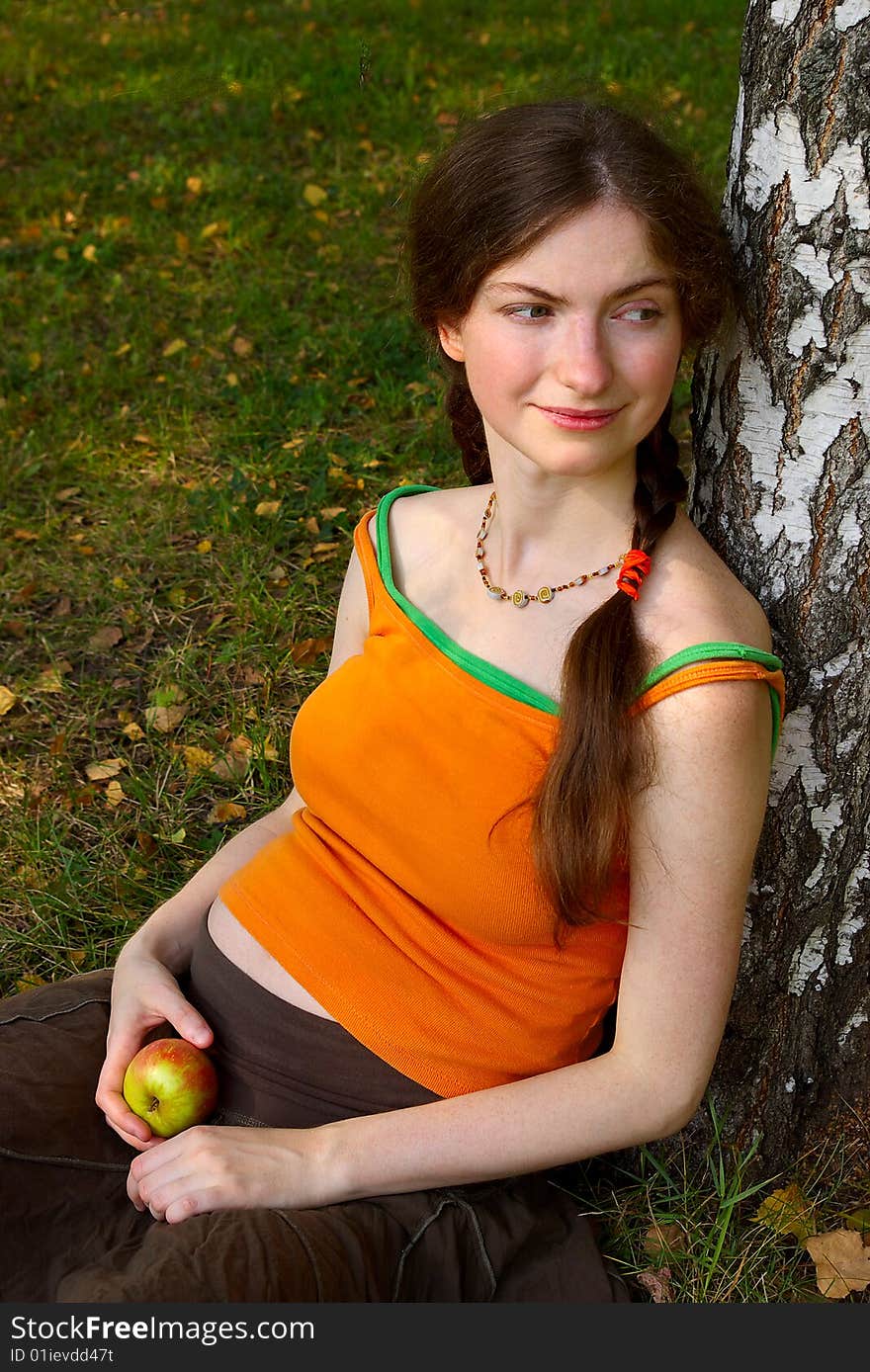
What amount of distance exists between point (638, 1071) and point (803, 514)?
86 centimetres

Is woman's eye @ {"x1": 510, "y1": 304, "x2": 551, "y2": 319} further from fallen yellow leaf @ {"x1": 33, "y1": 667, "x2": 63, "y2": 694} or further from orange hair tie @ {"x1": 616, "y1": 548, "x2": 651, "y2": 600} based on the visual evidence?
fallen yellow leaf @ {"x1": 33, "y1": 667, "x2": 63, "y2": 694}

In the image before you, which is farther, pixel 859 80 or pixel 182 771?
pixel 182 771

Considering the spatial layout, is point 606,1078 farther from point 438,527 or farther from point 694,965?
point 438,527

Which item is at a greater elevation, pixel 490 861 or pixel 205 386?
pixel 490 861

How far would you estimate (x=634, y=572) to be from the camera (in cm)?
185

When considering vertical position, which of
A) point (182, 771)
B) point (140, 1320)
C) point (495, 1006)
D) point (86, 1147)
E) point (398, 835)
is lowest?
point (182, 771)

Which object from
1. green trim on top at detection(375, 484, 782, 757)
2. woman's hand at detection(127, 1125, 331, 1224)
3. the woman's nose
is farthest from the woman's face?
woman's hand at detection(127, 1125, 331, 1224)

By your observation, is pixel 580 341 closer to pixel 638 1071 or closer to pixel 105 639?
pixel 638 1071

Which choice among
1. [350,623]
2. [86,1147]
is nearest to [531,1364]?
[86,1147]

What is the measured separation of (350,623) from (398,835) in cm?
47

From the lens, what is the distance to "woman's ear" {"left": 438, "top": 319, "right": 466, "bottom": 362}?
2.02 meters

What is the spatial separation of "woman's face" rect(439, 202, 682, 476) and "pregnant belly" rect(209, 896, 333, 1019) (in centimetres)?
94

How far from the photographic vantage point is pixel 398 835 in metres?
2.06

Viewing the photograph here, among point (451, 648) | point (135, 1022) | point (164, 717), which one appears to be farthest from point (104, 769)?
point (451, 648)
